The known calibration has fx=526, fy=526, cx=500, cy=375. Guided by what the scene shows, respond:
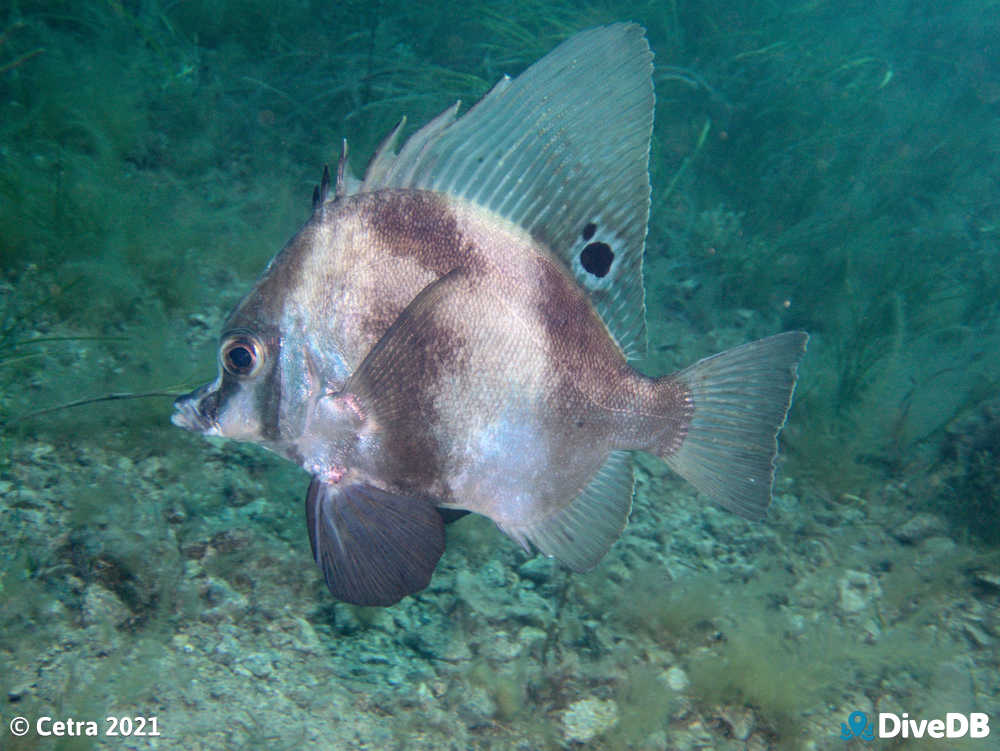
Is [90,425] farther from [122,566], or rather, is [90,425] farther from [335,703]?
[335,703]

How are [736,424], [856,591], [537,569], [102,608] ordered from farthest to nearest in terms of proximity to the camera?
[856,591], [537,569], [102,608], [736,424]

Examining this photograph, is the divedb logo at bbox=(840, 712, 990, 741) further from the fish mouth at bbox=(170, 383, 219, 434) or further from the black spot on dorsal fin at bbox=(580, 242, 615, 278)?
the fish mouth at bbox=(170, 383, 219, 434)

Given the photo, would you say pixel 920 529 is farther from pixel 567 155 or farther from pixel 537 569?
pixel 567 155

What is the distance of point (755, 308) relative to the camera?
17.1 feet

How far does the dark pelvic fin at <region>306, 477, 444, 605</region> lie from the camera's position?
1.54 meters

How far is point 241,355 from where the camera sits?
1.48 m

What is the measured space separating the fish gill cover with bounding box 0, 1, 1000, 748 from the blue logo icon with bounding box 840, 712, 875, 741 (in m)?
0.05

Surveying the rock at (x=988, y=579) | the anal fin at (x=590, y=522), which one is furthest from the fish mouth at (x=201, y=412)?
the rock at (x=988, y=579)

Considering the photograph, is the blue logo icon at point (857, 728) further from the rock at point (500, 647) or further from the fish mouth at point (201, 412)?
the fish mouth at point (201, 412)

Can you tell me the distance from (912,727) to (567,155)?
2.74 m

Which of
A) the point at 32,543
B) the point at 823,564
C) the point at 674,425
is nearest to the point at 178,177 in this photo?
the point at 32,543

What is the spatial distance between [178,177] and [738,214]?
5.90m

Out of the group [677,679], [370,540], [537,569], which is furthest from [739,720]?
[370,540]

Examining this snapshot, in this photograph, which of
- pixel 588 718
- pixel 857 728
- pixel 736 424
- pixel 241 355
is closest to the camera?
pixel 241 355
